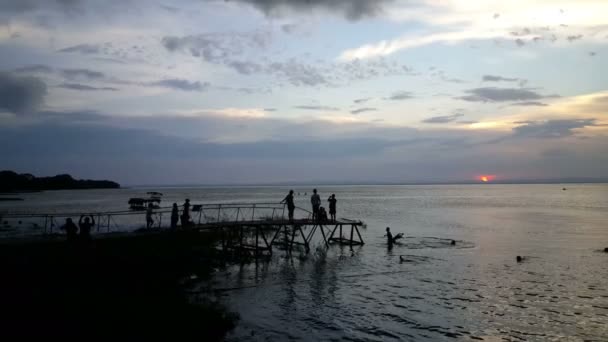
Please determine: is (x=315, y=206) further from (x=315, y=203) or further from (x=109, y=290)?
(x=109, y=290)

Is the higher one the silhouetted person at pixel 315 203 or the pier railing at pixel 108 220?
the silhouetted person at pixel 315 203

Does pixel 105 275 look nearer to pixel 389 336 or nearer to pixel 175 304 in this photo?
pixel 175 304

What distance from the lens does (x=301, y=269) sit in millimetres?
27406

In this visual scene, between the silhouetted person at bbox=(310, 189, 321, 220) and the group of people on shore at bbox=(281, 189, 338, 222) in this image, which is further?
the silhouetted person at bbox=(310, 189, 321, 220)

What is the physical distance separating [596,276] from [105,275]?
1027 inches

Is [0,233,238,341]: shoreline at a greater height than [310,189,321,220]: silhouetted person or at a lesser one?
lesser

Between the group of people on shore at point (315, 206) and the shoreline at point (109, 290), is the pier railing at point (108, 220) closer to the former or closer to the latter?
the group of people on shore at point (315, 206)

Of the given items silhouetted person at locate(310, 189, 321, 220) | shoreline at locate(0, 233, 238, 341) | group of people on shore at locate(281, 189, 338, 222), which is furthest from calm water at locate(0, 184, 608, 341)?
silhouetted person at locate(310, 189, 321, 220)

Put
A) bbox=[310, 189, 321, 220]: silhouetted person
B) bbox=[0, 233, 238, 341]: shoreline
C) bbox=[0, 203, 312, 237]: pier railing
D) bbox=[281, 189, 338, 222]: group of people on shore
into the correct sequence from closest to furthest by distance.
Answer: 1. bbox=[0, 233, 238, 341]: shoreline
2. bbox=[0, 203, 312, 237]: pier railing
3. bbox=[281, 189, 338, 222]: group of people on shore
4. bbox=[310, 189, 321, 220]: silhouetted person

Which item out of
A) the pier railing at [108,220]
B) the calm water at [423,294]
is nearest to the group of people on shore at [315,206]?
the pier railing at [108,220]

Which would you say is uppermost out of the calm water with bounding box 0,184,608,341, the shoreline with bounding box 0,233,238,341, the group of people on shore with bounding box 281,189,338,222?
the group of people on shore with bounding box 281,189,338,222

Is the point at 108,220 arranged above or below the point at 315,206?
below

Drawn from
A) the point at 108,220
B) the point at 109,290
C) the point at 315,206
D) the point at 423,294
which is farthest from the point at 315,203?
the point at 109,290

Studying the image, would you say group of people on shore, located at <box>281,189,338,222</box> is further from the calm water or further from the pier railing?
the calm water
